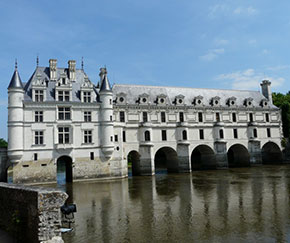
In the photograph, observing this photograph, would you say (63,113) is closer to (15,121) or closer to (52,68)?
(15,121)

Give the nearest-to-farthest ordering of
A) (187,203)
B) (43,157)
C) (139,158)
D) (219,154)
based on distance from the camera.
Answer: (187,203) → (43,157) → (139,158) → (219,154)

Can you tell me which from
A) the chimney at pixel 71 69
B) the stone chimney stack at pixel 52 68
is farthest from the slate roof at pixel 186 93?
the stone chimney stack at pixel 52 68

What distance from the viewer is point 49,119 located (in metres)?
30.0

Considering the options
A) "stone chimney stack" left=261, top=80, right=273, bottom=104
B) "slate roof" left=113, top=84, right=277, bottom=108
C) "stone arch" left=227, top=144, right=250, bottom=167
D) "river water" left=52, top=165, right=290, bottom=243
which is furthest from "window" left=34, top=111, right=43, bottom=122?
"stone chimney stack" left=261, top=80, right=273, bottom=104

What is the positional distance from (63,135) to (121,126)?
7.60 m

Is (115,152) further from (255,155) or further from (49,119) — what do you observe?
(255,155)

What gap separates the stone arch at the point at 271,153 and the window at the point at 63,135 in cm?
3477

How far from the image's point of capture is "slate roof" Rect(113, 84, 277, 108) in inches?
1488

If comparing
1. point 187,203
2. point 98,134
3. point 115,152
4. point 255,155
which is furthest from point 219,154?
point 187,203

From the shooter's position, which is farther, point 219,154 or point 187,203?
point 219,154

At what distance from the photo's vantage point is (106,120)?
31750 mm

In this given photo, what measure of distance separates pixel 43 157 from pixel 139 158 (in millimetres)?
12726

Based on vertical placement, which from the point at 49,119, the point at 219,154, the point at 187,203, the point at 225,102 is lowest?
the point at 187,203

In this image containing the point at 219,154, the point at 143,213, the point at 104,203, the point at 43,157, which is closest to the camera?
the point at 143,213
